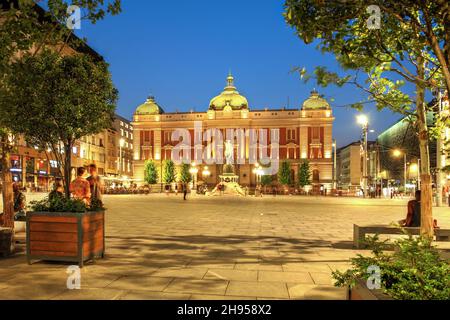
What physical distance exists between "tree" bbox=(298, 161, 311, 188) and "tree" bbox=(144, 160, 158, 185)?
96.5 ft

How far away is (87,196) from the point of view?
858 cm

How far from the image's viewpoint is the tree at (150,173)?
80.1 metres

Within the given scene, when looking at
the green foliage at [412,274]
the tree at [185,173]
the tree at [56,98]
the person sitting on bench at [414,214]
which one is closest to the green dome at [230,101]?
the tree at [185,173]

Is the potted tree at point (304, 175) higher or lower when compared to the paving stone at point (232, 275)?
higher

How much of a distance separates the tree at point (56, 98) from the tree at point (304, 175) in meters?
68.4

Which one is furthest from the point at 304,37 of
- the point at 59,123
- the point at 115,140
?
the point at 115,140

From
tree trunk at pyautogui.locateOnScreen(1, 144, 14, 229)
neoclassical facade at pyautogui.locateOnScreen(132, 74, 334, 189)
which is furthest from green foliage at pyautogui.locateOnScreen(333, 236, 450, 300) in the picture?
neoclassical facade at pyautogui.locateOnScreen(132, 74, 334, 189)

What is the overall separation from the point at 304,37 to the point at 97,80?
4.33 m

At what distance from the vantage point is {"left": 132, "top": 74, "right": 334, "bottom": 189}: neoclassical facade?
78.2 meters

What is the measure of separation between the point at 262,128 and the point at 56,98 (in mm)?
73673

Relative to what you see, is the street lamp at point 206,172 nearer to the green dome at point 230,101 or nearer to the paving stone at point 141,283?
the green dome at point 230,101

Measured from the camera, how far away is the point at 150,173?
263 ft

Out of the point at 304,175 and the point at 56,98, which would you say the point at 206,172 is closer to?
the point at 304,175
